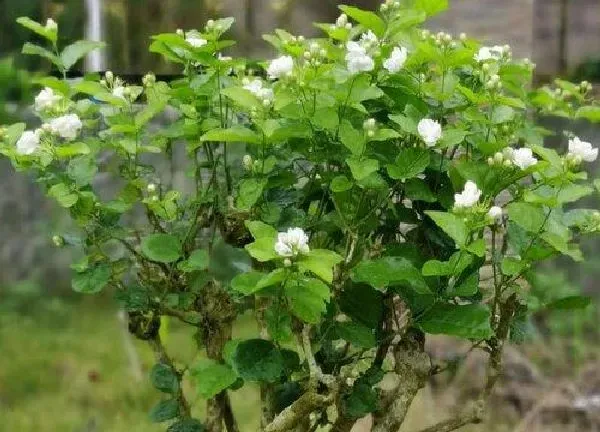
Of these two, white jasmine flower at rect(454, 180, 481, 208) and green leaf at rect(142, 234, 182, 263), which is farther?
green leaf at rect(142, 234, 182, 263)

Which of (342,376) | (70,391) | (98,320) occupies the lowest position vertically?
(70,391)

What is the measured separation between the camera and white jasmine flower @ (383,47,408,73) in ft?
2.83

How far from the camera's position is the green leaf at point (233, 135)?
831mm

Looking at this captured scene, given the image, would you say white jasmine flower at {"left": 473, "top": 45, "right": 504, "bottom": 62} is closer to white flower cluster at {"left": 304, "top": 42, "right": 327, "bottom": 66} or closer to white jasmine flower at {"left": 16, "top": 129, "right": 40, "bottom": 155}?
white flower cluster at {"left": 304, "top": 42, "right": 327, "bottom": 66}

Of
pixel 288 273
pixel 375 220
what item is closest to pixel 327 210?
pixel 375 220

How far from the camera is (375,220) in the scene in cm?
90

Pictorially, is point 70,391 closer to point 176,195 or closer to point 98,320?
point 98,320

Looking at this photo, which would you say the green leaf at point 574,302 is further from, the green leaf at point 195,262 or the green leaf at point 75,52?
the green leaf at point 75,52

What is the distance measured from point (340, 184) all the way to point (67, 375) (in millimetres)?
1213

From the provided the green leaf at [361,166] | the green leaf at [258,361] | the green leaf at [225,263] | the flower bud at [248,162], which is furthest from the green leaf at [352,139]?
the green leaf at [225,263]

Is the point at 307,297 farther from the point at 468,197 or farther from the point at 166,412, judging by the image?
the point at 166,412

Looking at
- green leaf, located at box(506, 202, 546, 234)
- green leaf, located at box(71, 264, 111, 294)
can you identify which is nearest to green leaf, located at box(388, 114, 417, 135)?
green leaf, located at box(506, 202, 546, 234)

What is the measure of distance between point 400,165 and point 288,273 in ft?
0.54

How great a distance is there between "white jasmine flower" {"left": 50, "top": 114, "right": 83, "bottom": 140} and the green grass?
3.31ft
